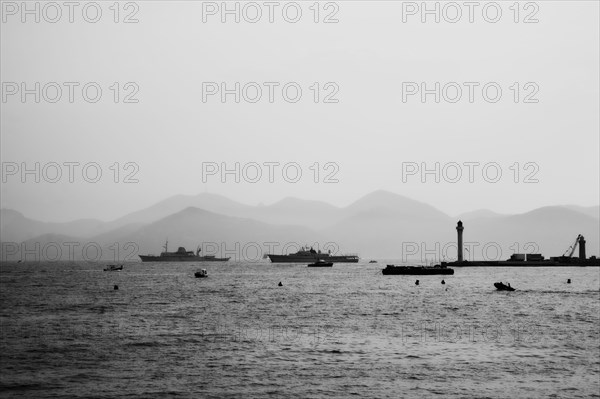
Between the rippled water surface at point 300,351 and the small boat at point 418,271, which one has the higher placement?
the rippled water surface at point 300,351

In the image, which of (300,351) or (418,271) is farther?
(418,271)

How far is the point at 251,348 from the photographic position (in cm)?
4800

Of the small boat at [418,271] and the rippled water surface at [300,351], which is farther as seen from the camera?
the small boat at [418,271]

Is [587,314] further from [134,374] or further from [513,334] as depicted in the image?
[134,374]

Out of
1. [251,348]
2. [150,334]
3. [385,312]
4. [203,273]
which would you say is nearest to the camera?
[251,348]

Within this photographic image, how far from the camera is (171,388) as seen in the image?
35.1 meters

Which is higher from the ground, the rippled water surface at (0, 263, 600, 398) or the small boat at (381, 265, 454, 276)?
the rippled water surface at (0, 263, 600, 398)

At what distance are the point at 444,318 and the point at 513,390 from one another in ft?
113

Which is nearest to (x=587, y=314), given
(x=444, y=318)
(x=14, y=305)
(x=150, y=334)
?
(x=444, y=318)

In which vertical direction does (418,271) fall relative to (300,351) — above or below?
below

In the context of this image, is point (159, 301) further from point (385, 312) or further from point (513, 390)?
point (513, 390)

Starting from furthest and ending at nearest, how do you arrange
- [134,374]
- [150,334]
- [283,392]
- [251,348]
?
[150,334] < [251,348] < [134,374] < [283,392]

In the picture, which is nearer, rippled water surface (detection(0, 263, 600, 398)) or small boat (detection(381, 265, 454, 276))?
rippled water surface (detection(0, 263, 600, 398))

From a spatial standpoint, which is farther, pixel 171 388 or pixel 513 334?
pixel 513 334
